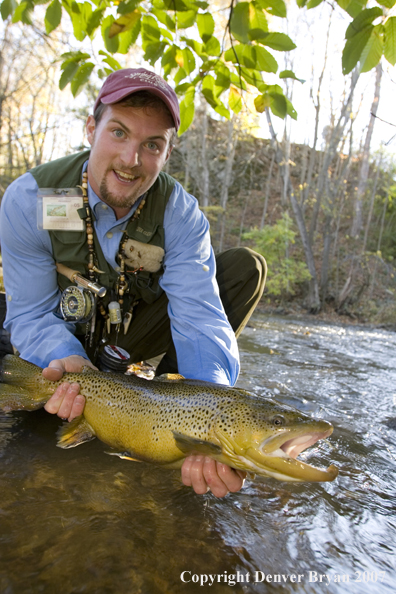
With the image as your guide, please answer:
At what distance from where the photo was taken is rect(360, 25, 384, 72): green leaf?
1.86 m

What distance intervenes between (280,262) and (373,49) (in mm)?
16591

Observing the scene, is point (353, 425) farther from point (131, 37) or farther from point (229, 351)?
point (131, 37)

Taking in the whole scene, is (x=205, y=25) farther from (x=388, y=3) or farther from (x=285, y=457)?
(x=285, y=457)

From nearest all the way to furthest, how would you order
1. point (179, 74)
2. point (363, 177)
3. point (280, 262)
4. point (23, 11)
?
point (23, 11), point (179, 74), point (280, 262), point (363, 177)

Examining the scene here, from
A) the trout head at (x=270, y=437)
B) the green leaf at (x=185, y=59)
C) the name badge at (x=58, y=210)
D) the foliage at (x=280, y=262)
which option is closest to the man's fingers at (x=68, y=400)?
the trout head at (x=270, y=437)

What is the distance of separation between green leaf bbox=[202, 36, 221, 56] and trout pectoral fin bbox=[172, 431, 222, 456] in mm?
2465

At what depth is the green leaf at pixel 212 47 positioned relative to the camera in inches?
110

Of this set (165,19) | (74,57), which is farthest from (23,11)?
(165,19)

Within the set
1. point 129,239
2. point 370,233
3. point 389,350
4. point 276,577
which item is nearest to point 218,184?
point 370,233

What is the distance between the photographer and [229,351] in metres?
2.74

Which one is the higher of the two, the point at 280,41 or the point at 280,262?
the point at 280,41

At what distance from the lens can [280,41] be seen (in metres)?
2.22

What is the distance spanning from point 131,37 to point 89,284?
67.8 inches

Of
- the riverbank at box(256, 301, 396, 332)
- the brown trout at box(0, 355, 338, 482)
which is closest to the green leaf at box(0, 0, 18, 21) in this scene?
the brown trout at box(0, 355, 338, 482)
